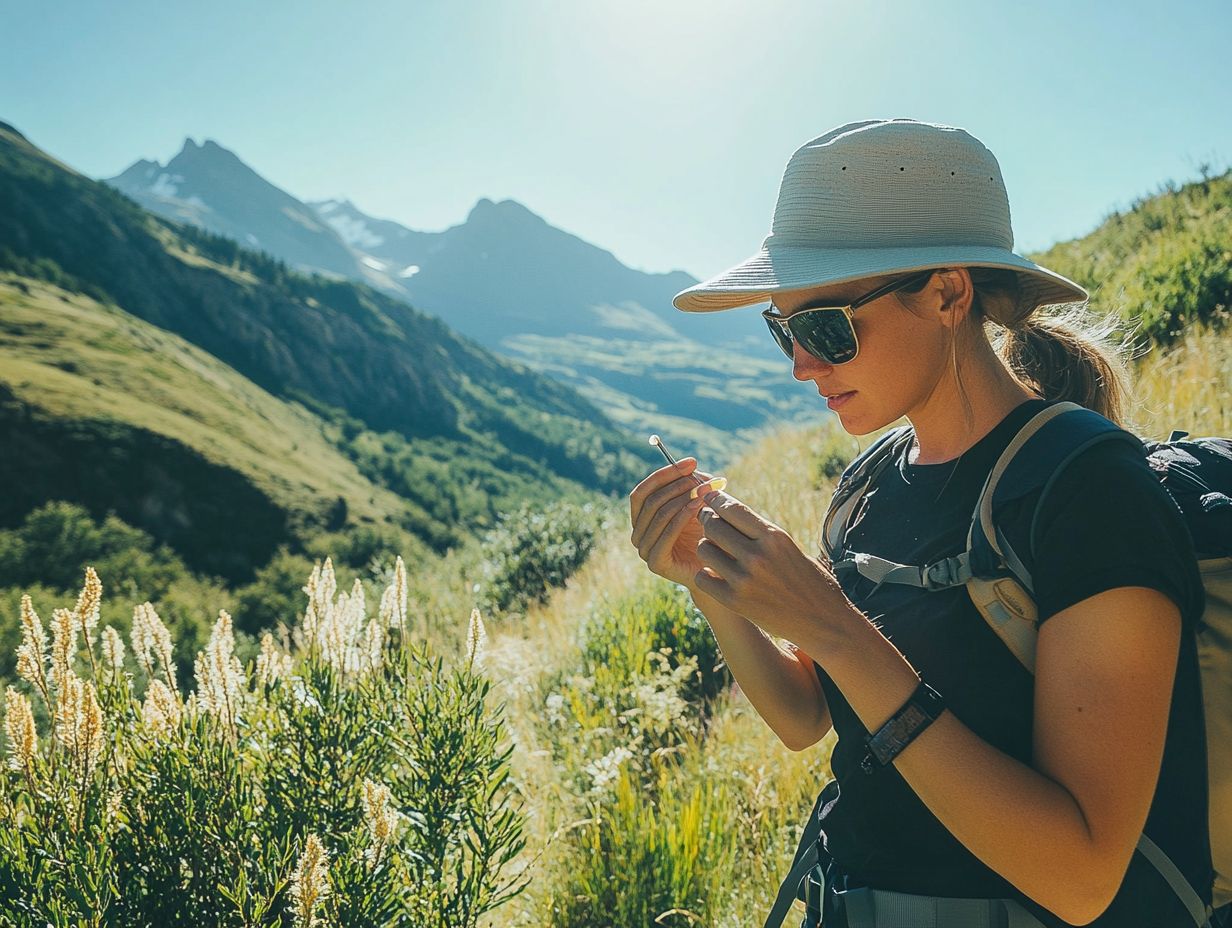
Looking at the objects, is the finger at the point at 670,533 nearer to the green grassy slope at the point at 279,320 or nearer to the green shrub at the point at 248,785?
the green shrub at the point at 248,785

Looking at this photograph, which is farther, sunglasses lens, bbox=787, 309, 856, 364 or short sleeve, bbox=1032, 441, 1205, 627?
sunglasses lens, bbox=787, 309, 856, 364

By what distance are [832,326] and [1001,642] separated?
27.0 inches

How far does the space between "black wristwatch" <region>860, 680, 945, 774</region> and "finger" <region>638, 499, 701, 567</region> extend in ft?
1.94

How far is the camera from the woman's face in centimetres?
146

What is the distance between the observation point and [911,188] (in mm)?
1430

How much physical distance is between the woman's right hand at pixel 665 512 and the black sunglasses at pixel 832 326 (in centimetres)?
36

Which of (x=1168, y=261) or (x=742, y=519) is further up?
(x=1168, y=261)

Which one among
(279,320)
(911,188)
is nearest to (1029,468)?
(911,188)

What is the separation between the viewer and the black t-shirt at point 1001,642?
99 cm

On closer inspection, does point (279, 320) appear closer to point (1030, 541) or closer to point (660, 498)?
point (660, 498)

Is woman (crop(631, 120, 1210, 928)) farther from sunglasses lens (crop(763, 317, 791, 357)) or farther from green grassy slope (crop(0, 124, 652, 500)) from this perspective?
green grassy slope (crop(0, 124, 652, 500))

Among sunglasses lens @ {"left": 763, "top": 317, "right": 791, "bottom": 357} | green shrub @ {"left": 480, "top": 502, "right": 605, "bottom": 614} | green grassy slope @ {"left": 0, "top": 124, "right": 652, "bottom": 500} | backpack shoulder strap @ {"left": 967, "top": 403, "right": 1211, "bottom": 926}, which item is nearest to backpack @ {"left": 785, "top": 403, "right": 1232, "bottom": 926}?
backpack shoulder strap @ {"left": 967, "top": 403, "right": 1211, "bottom": 926}

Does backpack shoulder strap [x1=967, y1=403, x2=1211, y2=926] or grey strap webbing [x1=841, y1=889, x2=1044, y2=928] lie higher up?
backpack shoulder strap [x1=967, y1=403, x2=1211, y2=926]

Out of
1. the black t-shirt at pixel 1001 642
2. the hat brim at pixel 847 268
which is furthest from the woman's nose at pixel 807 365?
the black t-shirt at pixel 1001 642
